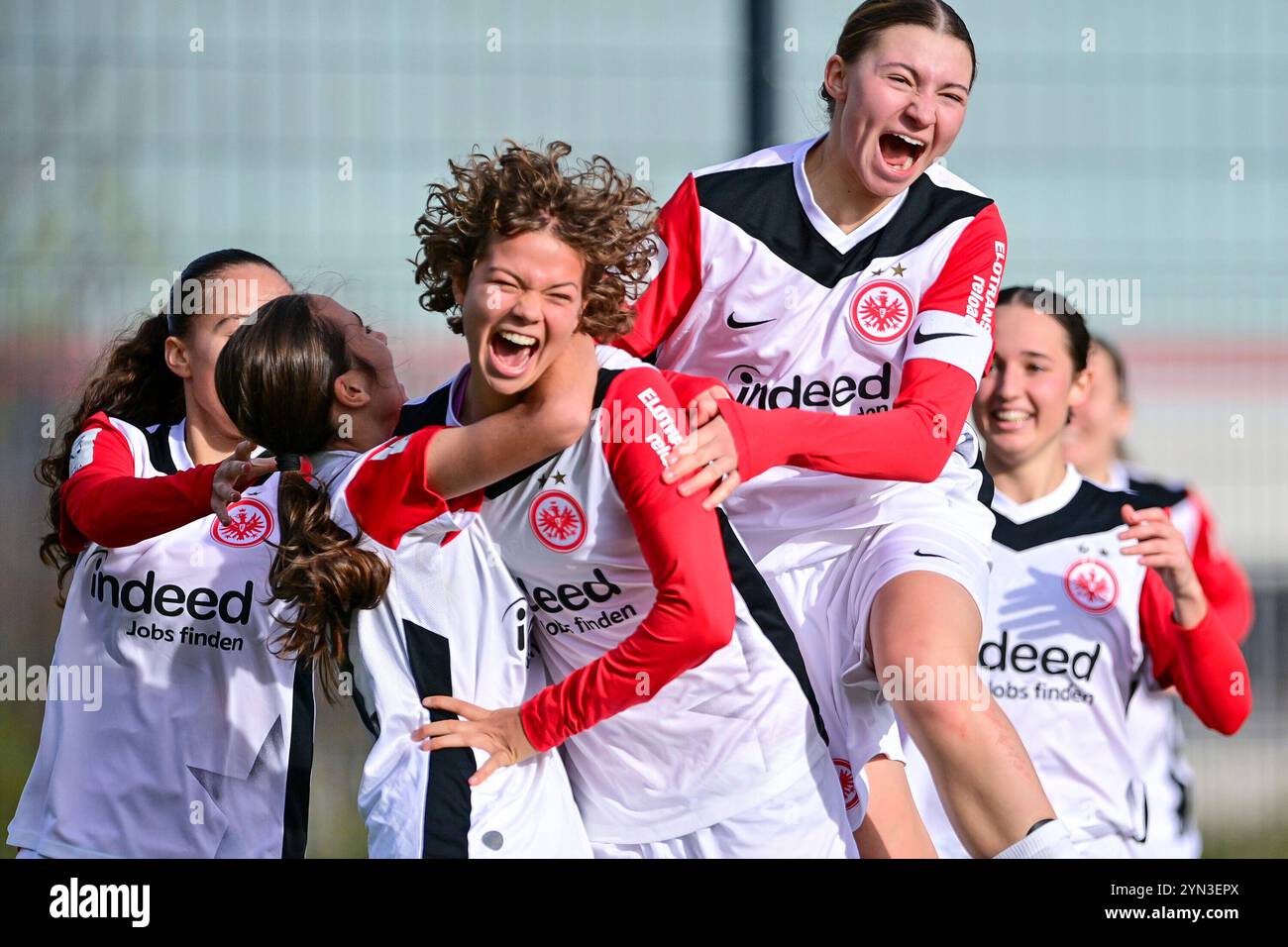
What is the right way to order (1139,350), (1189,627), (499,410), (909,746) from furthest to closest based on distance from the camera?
(1139,350) → (909,746) → (1189,627) → (499,410)

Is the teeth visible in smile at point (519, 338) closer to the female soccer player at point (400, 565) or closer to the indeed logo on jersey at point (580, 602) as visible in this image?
the female soccer player at point (400, 565)

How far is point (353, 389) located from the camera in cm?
278

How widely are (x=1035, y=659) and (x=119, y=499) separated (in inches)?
89.7

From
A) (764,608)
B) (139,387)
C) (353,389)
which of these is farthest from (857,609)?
(139,387)

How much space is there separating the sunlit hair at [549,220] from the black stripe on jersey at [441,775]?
0.62 metres

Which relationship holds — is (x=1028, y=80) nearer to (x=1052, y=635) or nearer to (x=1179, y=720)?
(x=1052, y=635)

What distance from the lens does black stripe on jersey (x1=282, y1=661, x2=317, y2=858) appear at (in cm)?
303

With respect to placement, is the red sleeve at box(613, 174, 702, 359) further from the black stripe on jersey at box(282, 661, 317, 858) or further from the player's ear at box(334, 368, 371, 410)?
the black stripe on jersey at box(282, 661, 317, 858)

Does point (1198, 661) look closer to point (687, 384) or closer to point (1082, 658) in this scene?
point (1082, 658)

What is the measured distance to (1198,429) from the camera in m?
4.50

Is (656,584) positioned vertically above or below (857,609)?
above

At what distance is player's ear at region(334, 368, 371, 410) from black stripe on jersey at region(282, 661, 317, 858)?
0.63m

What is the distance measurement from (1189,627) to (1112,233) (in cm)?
132

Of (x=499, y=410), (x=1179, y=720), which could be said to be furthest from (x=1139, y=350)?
(x=499, y=410)
